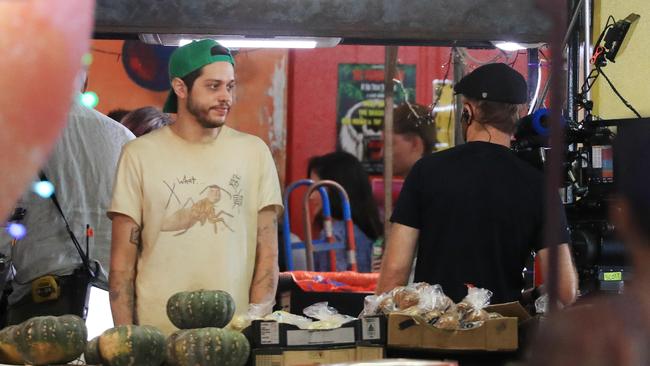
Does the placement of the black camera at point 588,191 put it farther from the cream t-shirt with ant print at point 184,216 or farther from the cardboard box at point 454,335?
the cardboard box at point 454,335

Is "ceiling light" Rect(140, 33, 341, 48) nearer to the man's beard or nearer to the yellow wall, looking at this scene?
the man's beard

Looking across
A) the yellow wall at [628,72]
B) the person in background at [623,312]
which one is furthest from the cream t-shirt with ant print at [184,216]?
the yellow wall at [628,72]

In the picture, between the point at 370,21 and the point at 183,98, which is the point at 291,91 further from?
the point at 183,98

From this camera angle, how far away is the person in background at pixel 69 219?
433cm

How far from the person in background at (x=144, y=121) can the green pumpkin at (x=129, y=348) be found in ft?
10.3

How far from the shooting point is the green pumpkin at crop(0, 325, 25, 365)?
2.51 metres

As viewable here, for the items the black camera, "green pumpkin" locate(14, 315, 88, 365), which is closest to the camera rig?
the black camera

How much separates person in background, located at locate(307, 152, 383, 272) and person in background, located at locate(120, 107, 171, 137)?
81.1 inches

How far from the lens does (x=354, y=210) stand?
7.58 meters

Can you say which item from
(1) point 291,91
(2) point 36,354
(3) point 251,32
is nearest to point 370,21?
(3) point 251,32

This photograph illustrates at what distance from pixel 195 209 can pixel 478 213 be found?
986 millimetres

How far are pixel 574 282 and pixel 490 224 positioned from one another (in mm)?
338

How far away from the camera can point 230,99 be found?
378 cm

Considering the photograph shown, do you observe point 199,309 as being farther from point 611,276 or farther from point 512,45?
point 512,45
